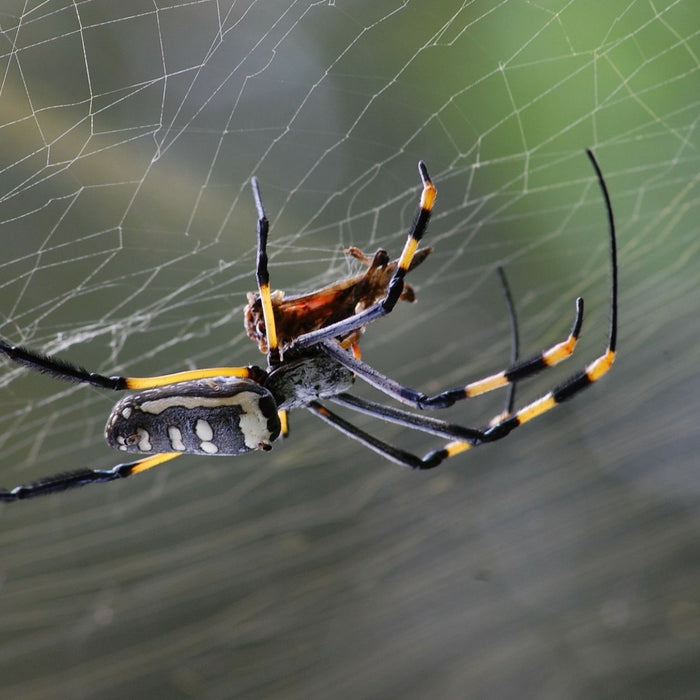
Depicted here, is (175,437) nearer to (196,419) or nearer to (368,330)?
(196,419)

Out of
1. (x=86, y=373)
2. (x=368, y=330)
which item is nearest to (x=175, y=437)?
(x=86, y=373)

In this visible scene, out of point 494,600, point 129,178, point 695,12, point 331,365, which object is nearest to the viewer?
point 331,365

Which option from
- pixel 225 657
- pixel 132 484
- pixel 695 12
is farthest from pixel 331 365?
pixel 225 657

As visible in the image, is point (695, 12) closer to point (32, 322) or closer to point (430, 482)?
point (32, 322)

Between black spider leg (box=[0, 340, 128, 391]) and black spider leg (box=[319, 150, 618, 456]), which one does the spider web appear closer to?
black spider leg (box=[0, 340, 128, 391])

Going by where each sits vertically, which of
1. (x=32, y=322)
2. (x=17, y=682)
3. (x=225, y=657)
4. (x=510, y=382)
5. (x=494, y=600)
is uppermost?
(x=32, y=322)
